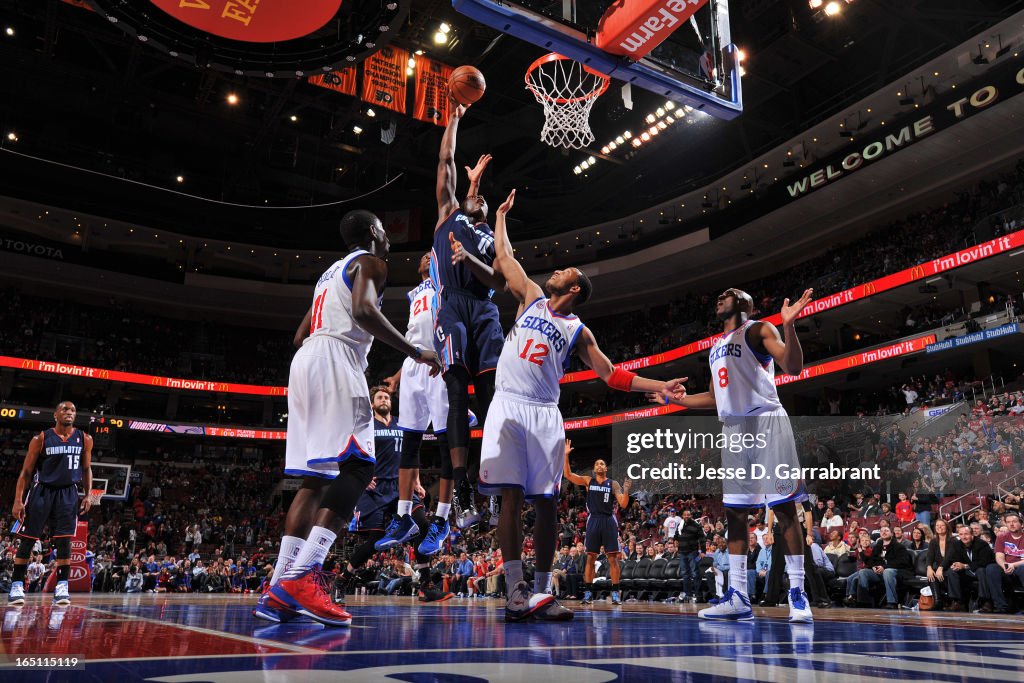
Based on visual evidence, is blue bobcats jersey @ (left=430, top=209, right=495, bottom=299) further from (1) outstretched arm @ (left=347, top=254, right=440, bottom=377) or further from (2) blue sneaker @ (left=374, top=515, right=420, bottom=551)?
(2) blue sneaker @ (left=374, top=515, right=420, bottom=551)

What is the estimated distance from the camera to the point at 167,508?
27.0 m

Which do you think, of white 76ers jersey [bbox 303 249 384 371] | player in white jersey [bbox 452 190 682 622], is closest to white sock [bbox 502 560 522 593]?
player in white jersey [bbox 452 190 682 622]

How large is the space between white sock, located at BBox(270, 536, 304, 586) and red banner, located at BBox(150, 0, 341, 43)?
24.8 ft

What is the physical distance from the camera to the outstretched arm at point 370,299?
377 centimetres

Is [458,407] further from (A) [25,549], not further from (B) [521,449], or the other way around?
(A) [25,549]

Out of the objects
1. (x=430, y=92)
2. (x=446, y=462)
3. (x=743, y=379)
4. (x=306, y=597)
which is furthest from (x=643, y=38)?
(x=430, y=92)

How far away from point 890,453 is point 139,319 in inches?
1173

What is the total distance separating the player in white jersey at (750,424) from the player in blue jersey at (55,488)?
5234 mm

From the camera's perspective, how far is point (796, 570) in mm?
4836

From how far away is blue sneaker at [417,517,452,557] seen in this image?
575 cm

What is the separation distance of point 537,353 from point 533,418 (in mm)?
385

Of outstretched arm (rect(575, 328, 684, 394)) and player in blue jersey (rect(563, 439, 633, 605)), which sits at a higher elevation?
outstretched arm (rect(575, 328, 684, 394))

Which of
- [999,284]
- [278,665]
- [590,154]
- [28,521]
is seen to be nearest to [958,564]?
[278,665]

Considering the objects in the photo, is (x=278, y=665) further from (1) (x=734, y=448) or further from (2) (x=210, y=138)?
(2) (x=210, y=138)
